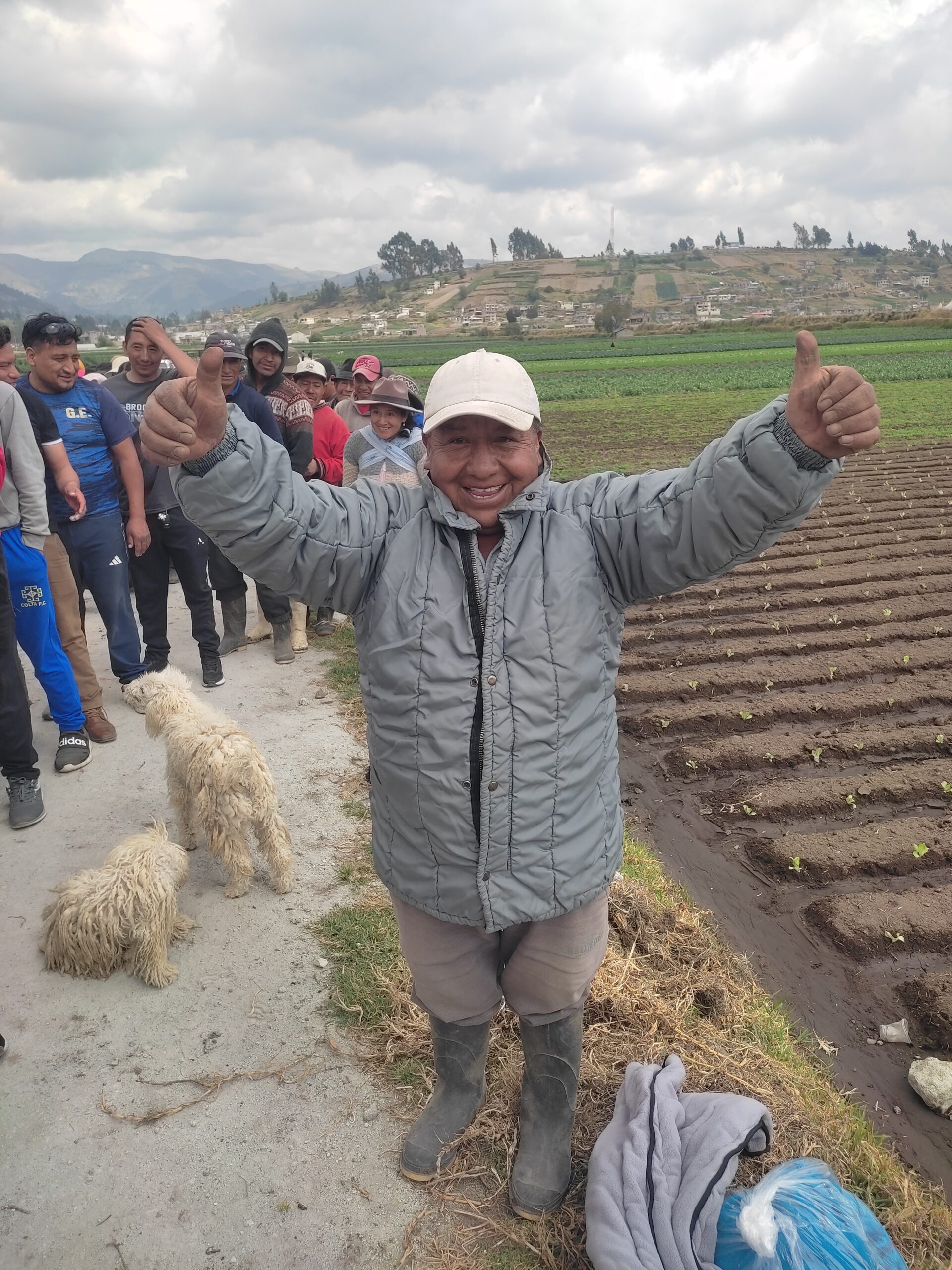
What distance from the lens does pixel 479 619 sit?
5.66ft

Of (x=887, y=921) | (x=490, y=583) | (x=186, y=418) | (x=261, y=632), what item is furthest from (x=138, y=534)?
(x=887, y=921)

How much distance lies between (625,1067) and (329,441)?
17.1ft

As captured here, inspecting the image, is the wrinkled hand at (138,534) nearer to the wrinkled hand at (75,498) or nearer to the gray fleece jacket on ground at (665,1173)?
the wrinkled hand at (75,498)

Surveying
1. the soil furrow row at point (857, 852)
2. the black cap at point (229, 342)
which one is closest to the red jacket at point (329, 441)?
the black cap at point (229, 342)

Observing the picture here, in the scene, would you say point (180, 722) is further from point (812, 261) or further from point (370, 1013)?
point (812, 261)

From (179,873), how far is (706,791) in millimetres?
2999

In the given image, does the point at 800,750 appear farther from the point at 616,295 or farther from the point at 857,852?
the point at 616,295

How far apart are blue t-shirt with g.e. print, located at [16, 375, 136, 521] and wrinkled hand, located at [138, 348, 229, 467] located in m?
3.49

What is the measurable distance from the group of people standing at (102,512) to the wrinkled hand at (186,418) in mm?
1839

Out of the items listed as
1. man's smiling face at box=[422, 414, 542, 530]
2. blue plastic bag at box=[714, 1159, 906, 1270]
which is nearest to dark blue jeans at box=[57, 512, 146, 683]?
man's smiling face at box=[422, 414, 542, 530]

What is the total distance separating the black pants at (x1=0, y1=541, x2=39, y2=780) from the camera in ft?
12.0

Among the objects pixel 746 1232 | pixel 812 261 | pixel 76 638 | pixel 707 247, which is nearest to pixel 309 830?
pixel 76 638

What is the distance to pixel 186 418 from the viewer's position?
1.48 meters

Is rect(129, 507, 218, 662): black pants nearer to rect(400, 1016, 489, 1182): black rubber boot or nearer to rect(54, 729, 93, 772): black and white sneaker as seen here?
rect(54, 729, 93, 772): black and white sneaker
